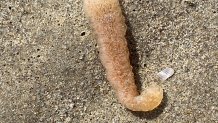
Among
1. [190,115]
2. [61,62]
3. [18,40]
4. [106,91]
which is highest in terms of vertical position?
[18,40]

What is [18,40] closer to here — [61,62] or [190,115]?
[61,62]

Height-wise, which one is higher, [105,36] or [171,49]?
[105,36]

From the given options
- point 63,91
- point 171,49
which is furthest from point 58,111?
point 171,49
